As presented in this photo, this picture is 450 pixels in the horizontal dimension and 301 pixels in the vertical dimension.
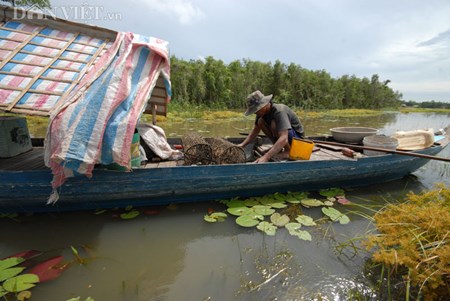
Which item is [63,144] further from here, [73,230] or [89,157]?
[73,230]

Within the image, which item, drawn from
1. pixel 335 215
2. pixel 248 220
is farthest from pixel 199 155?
pixel 335 215

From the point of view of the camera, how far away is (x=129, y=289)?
2301mm

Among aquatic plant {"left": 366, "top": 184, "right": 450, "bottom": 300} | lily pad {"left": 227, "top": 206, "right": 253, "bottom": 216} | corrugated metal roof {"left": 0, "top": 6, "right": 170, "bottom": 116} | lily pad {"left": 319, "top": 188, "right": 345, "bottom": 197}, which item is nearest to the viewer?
aquatic plant {"left": 366, "top": 184, "right": 450, "bottom": 300}

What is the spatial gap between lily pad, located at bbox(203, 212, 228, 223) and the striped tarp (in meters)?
1.29

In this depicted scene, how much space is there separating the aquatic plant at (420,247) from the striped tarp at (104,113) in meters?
2.78

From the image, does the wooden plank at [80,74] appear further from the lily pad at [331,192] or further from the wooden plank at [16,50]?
the lily pad at [331,192]

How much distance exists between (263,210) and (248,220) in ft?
1.13

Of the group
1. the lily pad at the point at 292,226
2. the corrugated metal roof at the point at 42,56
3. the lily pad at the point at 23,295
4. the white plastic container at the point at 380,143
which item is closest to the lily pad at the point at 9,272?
the lily pad at the point at 23,295

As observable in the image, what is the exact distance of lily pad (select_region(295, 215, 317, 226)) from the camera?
3323mm

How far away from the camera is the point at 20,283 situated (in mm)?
2227

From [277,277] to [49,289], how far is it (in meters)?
2.15

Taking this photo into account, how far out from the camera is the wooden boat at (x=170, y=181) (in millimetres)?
3049

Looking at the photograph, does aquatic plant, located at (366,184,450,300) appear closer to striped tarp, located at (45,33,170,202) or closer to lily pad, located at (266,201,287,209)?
lily pad, located at (266,201,287,209)

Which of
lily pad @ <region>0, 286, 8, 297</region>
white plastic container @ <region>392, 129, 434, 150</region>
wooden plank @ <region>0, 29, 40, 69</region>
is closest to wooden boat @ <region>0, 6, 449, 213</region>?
wooden plank @ <region>0, 29, 40, 69</region>
